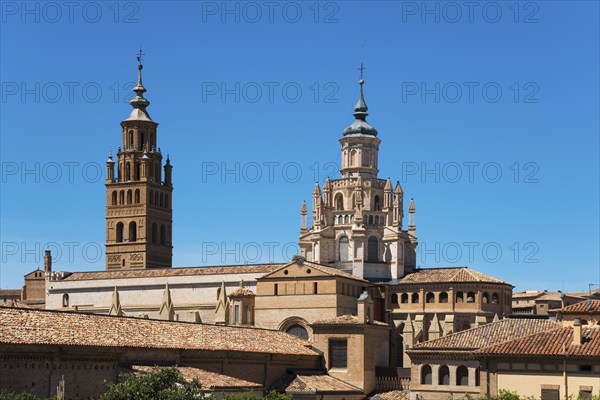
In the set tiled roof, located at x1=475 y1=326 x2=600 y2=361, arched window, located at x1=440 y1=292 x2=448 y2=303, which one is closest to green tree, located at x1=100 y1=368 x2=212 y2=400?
tiled roof, located at x1=475 y1=326 x2=600 y2=361

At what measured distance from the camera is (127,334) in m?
45.5

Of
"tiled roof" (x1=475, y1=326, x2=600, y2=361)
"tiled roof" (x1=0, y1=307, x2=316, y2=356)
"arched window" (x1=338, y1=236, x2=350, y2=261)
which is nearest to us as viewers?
"tiled roof" (x1=0, y1=307, x2=316, y2=356)

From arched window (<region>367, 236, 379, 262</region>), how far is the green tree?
46.2m

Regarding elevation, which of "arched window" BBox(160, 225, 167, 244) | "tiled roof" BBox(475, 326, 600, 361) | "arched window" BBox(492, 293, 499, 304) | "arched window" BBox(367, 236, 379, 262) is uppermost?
"arched window" BBox(160, 225, 167, 244)

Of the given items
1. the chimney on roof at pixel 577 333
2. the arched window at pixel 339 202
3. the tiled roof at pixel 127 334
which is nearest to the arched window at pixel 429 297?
the arched window at pixel 339 202

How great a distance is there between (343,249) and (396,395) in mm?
24009

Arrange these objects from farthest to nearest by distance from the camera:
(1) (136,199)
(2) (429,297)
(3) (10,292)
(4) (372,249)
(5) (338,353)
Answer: (3) (10,292) < (1) (136,199) < (4) (372,249) < (2) (429,297) < (5) (338,353)

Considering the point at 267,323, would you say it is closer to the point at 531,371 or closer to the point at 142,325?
the point at 142,325

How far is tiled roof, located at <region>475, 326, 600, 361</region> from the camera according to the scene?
138 ft

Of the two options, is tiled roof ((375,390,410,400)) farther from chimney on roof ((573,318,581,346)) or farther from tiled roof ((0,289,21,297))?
tiled roof ((0,289,21,297))

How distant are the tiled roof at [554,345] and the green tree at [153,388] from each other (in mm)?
14791

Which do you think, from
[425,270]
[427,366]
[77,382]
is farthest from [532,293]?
[77,382]

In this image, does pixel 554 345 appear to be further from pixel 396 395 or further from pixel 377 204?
pixel 377 204

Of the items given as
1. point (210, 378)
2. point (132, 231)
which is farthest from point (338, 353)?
point (132, 231)
